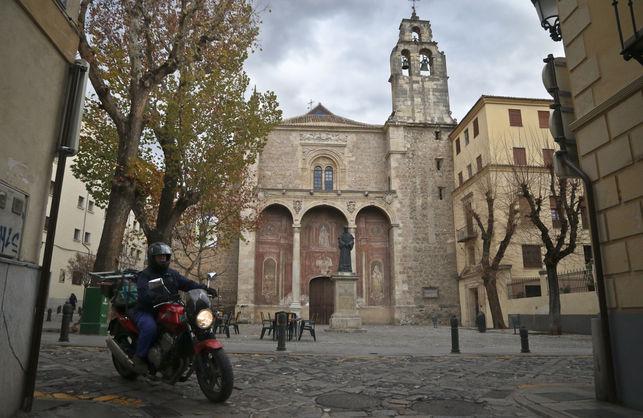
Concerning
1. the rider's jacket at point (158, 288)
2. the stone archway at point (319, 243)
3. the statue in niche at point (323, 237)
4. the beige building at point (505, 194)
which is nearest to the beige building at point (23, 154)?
the rider's jacket at point (158, 288)

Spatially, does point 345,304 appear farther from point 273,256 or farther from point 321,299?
point 273,256

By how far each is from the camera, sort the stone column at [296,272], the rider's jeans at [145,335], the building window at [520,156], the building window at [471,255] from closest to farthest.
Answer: the rider's jeans at [145,335] → the building window at [520,156] → the building window at [471,255] → the stone column at [296,272]

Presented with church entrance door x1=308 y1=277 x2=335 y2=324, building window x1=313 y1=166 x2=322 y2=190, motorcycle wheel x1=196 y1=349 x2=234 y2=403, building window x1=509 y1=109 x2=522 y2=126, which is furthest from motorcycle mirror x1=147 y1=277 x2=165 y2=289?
building window x1=313 y1=166 x2=322 y2=190

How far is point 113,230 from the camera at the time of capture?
12070mm

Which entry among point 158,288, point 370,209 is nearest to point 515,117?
point 370,209

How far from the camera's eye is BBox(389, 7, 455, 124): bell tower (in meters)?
36.5

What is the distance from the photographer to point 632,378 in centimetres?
449

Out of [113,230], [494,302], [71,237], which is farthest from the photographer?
[71,237]

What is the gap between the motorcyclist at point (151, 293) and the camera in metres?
4.70

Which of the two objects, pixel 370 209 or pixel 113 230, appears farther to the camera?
pixel 370 209

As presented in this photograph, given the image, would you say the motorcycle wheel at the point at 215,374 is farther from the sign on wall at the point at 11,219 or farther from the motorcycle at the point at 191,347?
the sign on wall at the point at 11,219

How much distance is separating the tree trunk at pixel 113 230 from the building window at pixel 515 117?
24.7m

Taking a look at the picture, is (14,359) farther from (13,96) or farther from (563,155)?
(563,155)

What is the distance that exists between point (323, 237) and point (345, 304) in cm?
1386
